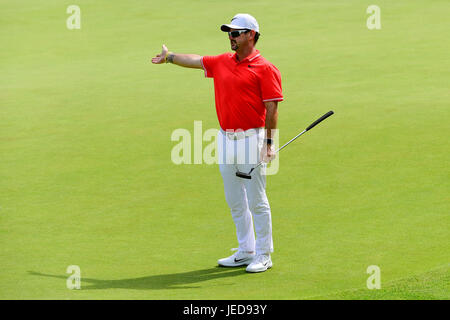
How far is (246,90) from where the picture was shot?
798cm

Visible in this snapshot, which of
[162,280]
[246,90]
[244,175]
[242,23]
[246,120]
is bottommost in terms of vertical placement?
[162,280]

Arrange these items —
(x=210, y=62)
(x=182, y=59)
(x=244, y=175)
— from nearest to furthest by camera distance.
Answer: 1. (x=244, y=175)
2. (x=210, y=62)
3. (x=182, y=59)

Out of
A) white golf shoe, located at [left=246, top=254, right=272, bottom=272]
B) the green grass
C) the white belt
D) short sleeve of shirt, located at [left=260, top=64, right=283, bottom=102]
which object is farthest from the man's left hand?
the green grass

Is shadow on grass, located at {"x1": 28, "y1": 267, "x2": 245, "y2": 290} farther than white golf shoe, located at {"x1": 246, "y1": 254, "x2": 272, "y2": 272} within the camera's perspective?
No

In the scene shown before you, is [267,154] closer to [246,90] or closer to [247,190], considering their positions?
[247,190]

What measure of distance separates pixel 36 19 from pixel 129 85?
7422 mm

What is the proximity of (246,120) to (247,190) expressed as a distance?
2.20 ft

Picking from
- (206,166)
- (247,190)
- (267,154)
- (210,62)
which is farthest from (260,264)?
(206,166)

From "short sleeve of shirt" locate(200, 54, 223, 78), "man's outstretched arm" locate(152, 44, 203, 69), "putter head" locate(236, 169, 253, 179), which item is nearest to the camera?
"putter head" locate(236, 169, 253, 179)

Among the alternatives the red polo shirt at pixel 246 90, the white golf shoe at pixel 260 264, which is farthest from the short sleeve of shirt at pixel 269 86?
the white golf shoe at pixel 260 264

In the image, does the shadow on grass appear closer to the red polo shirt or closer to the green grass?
the green grass

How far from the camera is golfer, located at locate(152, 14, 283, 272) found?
26.2 feet

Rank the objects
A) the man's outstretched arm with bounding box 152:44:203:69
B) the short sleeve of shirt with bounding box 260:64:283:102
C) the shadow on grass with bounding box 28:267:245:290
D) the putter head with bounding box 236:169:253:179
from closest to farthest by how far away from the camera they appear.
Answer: the shadow on grass with bounding box 28:267:245:290 → the short sleeve of shirt with bounding box 260:64:283:102 → the putter head with bounding box 236:169:253:179 → the man's outstretched arm with bounding box 152:44:203:69

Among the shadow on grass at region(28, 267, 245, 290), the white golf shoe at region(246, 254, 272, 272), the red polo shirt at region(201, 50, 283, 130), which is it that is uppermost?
the red polo shirt at region(201, 50, 283, 130)
